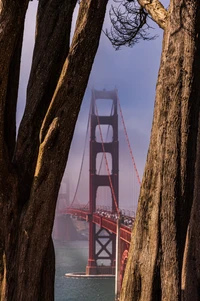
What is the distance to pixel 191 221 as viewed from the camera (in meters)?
2.85

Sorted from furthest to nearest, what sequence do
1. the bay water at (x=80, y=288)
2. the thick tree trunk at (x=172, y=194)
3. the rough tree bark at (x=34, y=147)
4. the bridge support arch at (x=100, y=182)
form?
the bridge support arch at (x=100, y=182)
the bay water at (x=80, y=288)
the rough tree bark at (x=34, y=147)
the thick tree trunk at (x=172, y=194)

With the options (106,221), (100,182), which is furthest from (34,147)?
(100,182)

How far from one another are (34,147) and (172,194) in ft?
2.93

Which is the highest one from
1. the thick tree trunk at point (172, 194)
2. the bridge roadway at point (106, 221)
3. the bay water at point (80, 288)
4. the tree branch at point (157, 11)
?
the tree branch at point (157, 11)

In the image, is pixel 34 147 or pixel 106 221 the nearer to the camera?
pixel 34 147

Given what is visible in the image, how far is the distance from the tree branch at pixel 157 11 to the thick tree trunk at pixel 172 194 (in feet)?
1.20

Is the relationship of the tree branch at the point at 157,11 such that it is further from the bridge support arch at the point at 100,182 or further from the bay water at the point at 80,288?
the bridge support arch at the point at 100,182

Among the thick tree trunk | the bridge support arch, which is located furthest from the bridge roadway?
the thick tree trunk

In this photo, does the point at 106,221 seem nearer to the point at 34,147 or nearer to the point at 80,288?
the point at 80,288

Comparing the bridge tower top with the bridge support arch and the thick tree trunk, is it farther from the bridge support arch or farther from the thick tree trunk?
the thick tree trunk

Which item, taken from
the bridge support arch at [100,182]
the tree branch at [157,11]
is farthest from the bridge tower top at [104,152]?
the tree branch at [157,11]

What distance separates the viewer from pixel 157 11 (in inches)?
132

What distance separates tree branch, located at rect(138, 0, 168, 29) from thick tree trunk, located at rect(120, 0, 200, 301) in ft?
1.20

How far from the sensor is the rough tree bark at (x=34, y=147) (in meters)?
3.08
